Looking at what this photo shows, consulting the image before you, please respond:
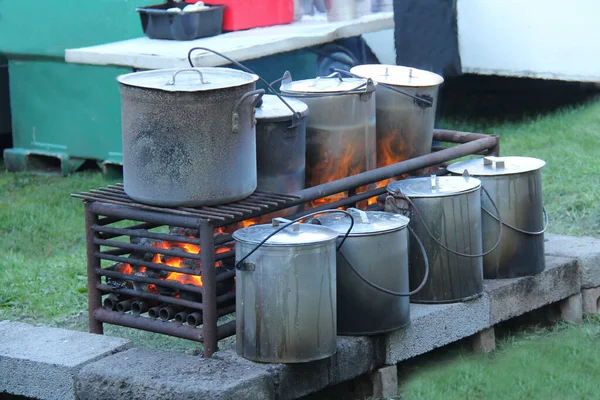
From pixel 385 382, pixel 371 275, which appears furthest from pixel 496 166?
pixel 385 382

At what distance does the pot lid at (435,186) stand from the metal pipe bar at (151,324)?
1.21m

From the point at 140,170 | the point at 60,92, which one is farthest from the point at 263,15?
the point at 140,170

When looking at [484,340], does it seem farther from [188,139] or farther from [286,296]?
[188,139]

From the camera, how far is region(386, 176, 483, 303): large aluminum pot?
4.86 metres

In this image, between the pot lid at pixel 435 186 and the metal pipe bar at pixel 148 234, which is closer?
the metal pipe bar at pixel 148 234

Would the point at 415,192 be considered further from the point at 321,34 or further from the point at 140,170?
the point at 321,34

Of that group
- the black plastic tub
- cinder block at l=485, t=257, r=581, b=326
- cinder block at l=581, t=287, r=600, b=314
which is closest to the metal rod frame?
cinder block at l=485, t=257, r=581, b=326

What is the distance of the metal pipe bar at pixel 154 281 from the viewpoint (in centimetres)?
434

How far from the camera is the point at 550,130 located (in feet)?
32.2

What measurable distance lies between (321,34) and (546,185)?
2293 millimetres

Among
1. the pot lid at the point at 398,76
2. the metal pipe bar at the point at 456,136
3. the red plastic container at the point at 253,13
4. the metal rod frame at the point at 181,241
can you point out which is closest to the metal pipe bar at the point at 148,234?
the metal rod frame at the point at 181,241

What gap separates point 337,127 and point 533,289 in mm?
1319

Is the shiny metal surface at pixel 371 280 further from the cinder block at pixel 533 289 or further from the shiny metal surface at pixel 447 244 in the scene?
the cinder block at pixel 533 289

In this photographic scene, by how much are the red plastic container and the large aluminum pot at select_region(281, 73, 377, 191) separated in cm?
370
